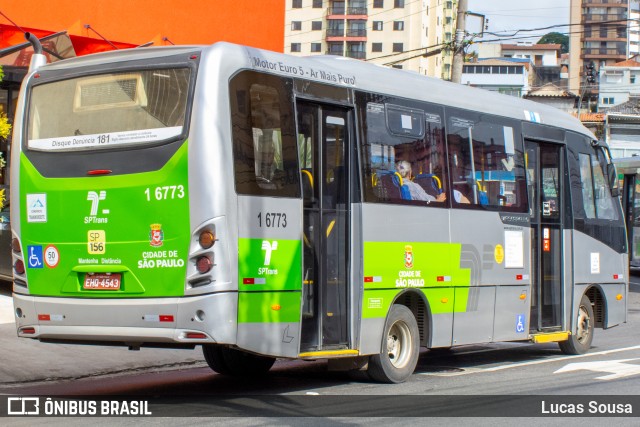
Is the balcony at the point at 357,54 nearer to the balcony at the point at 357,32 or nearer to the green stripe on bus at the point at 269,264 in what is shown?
the balcony at the point at 357,32

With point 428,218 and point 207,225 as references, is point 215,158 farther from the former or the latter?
point 428,218

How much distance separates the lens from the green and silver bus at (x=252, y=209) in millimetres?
8984

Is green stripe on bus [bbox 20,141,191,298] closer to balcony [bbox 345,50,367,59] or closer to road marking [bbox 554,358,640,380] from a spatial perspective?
road marking [bbox 554,358,640,380]

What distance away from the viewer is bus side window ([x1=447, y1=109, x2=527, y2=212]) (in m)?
12.3

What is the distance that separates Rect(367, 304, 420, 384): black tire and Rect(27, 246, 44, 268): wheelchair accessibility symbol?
3.63m

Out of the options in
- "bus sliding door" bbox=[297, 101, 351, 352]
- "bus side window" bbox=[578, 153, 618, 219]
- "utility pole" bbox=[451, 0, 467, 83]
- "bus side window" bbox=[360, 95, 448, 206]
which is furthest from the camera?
"utility pole" bbox=[451, 0, 467, 83]

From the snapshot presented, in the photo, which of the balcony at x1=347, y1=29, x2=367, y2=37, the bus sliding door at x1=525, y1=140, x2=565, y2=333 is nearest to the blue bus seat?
the bus sliding door at x1=525, y1=140, x2=565, y2=333

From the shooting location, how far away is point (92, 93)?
31.9ft

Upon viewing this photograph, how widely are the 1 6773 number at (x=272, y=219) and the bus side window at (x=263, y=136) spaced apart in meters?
0.19

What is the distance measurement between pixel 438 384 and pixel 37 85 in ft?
17.6

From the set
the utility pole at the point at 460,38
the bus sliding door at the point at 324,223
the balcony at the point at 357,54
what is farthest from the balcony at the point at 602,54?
the bus sliding door at the point at 324,223

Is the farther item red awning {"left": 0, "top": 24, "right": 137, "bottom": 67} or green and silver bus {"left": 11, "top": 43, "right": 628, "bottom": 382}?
red awning {"left": 0, "top": 24, "right": 137, "bottom": 67}

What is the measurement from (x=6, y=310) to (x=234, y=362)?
5.81 metres

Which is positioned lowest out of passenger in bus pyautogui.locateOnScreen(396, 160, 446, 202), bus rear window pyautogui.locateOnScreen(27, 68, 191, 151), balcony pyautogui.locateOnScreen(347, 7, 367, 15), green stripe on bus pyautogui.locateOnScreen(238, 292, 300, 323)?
green stripe on bus pyautogui.locateOnScreen(238, 292, 300, 323)
